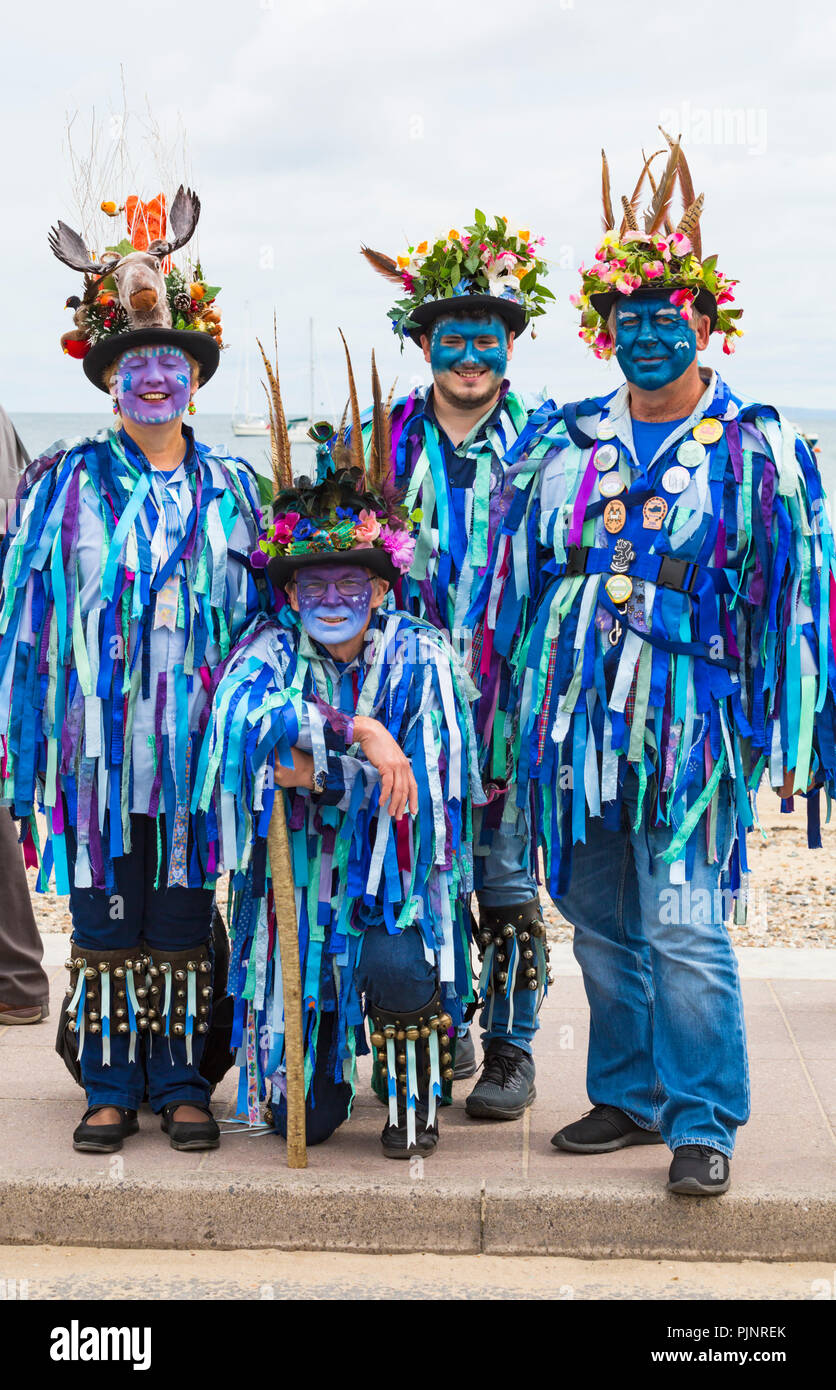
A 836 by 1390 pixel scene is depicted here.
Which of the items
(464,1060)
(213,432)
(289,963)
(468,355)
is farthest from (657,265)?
(213,432)

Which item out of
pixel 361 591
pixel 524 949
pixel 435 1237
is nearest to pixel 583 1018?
pixel 524 949

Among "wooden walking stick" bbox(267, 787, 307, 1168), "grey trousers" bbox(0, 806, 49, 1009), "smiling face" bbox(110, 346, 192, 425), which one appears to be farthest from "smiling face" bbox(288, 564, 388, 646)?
"grey trousers" bbox(0, 806, 49, 1009)

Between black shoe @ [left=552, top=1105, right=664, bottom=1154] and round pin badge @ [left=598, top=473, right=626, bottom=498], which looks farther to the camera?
black shoe @ [left=552, top=1105, right=664, bottom=1154]

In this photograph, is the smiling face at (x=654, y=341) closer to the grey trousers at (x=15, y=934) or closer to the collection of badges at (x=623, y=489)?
the collection of badges at (x=623, y=489)

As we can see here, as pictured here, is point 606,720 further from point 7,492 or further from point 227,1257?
point 7,492

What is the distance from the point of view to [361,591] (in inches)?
141

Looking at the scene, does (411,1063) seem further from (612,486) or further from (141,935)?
(612,486)

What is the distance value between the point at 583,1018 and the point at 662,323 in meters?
2.37

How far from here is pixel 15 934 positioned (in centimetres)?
479

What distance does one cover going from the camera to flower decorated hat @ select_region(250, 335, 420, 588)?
3570mm

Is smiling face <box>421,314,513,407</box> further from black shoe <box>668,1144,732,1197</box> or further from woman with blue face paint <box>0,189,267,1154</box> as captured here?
black shoe <box>668,1144,732,1197</box>

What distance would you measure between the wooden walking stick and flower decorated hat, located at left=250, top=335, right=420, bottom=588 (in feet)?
1.84

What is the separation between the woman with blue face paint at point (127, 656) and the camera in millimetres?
3629

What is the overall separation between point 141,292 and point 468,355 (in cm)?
82
